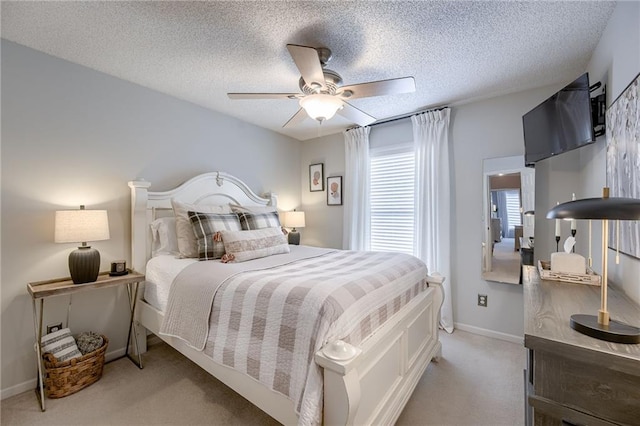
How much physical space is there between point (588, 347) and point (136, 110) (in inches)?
137

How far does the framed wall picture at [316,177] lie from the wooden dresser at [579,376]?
350 cm

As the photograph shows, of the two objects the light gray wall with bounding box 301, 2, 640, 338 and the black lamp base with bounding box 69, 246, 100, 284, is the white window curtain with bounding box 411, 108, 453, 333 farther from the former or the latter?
the black lamp base with bounding box 69, 246, 100, 284

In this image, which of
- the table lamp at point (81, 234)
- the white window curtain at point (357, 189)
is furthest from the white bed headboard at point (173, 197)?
the white window curtain at point (357, 189)

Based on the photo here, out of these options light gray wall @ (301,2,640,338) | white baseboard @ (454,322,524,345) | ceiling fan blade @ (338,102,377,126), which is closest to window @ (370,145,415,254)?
light gray wall @ (301,2,640,338)

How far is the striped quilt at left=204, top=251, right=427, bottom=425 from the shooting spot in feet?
4.19

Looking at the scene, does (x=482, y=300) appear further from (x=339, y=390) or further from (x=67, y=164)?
(x=67, y=164)

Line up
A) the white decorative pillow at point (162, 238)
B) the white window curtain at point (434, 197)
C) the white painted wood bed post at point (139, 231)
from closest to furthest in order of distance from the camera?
the white painted wood bed post at point (139, 231), the white decorative pillow at point (162, 238), the white window curtain at point (434, 197)

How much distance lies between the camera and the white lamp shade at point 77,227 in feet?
6.53

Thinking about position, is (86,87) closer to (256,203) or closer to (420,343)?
(256,203)

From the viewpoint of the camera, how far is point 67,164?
227 centimetres

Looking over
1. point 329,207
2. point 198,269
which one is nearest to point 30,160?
point 198,269

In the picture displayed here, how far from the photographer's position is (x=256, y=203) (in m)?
3.69

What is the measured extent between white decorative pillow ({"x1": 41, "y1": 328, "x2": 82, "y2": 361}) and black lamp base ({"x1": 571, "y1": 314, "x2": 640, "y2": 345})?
2969 millimetres

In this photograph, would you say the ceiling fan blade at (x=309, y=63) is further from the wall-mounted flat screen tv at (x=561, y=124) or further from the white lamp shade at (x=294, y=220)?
the white lamp shade at (x=294, y=220)
